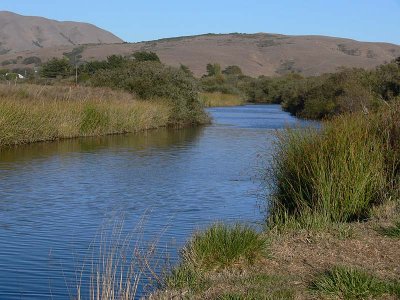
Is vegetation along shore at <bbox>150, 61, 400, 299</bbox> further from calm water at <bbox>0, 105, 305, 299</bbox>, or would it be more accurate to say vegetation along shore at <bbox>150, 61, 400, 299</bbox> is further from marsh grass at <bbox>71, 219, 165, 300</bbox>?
calm water at <bbox>0, 105, 305, 299</bbox>

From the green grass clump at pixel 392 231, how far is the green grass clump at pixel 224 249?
164 centimetres

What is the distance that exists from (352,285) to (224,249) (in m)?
1.98

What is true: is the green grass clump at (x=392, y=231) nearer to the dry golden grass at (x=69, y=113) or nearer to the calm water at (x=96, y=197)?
the calm water at (x=96, y=197)

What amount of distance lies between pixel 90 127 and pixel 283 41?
148 metres

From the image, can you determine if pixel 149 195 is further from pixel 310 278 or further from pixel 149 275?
pixel 310 278

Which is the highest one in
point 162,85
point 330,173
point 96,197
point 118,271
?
point 162,85

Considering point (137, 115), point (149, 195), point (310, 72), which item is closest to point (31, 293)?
point (149, 195)

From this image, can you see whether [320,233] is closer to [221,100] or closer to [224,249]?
[224,249]

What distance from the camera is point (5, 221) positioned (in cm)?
1350

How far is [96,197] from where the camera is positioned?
16.7 m

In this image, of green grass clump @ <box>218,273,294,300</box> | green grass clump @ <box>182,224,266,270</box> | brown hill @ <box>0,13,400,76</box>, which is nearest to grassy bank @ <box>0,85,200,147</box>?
green grass clump @ <box>182,224,266,270</box>

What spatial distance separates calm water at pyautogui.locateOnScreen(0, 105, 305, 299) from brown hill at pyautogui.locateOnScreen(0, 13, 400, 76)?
106 metres

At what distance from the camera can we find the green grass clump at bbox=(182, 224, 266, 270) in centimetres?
888

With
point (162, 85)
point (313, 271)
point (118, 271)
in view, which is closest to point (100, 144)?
point (162, 85)
